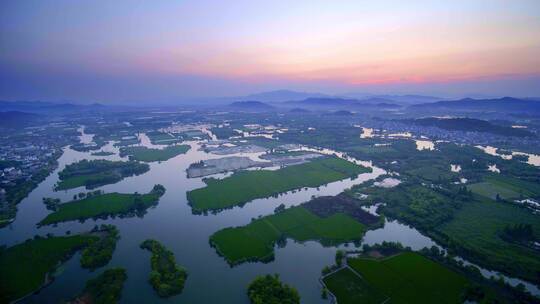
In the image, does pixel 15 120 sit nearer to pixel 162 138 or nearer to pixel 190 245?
pixel 162 138

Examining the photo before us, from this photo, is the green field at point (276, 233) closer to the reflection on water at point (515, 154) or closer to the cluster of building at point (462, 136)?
the reflection on water at point (515, 154)

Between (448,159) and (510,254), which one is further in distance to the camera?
(448,159)

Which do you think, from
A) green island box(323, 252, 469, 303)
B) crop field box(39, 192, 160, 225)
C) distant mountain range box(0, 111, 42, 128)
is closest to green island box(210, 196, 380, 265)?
green island box(323, 252, 469, 303)

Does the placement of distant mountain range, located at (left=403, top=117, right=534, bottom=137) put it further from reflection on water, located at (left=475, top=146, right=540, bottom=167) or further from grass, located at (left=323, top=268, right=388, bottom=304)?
grass, located at (left=323, top=268, right=388, bottom=304)

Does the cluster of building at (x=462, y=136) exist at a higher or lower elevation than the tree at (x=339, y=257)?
higher

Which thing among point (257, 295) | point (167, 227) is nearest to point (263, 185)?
point (167, 227)

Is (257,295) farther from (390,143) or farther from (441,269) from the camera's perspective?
(390,143)

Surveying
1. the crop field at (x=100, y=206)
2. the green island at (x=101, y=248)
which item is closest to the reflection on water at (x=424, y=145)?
the crop field at (x=100, y=206)
